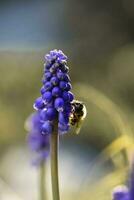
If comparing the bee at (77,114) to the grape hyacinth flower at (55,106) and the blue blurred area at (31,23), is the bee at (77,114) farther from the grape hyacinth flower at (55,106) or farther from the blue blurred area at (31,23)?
the blue blurred area at (31,23)

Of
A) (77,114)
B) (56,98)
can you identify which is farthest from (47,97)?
(77,114)

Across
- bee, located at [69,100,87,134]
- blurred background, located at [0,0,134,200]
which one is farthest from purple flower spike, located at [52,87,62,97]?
blurred background, located at [0,0,134,200]

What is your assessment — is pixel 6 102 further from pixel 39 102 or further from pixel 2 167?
pixel 39 102

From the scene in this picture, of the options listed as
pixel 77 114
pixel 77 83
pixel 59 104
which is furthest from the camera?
pixel 77 83

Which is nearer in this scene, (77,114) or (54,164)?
(54,164)

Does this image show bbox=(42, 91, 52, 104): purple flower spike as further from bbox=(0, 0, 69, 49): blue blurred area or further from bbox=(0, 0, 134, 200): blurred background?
bbox=(0, 0, 69, 49): blue blurred area

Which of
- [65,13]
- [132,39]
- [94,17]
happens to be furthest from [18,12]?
[132,39]

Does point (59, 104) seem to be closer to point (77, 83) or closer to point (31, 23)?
point (77, 83)

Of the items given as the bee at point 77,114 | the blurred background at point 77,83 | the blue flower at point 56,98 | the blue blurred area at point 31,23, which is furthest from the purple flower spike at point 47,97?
the blue blurred area at point 31,23
